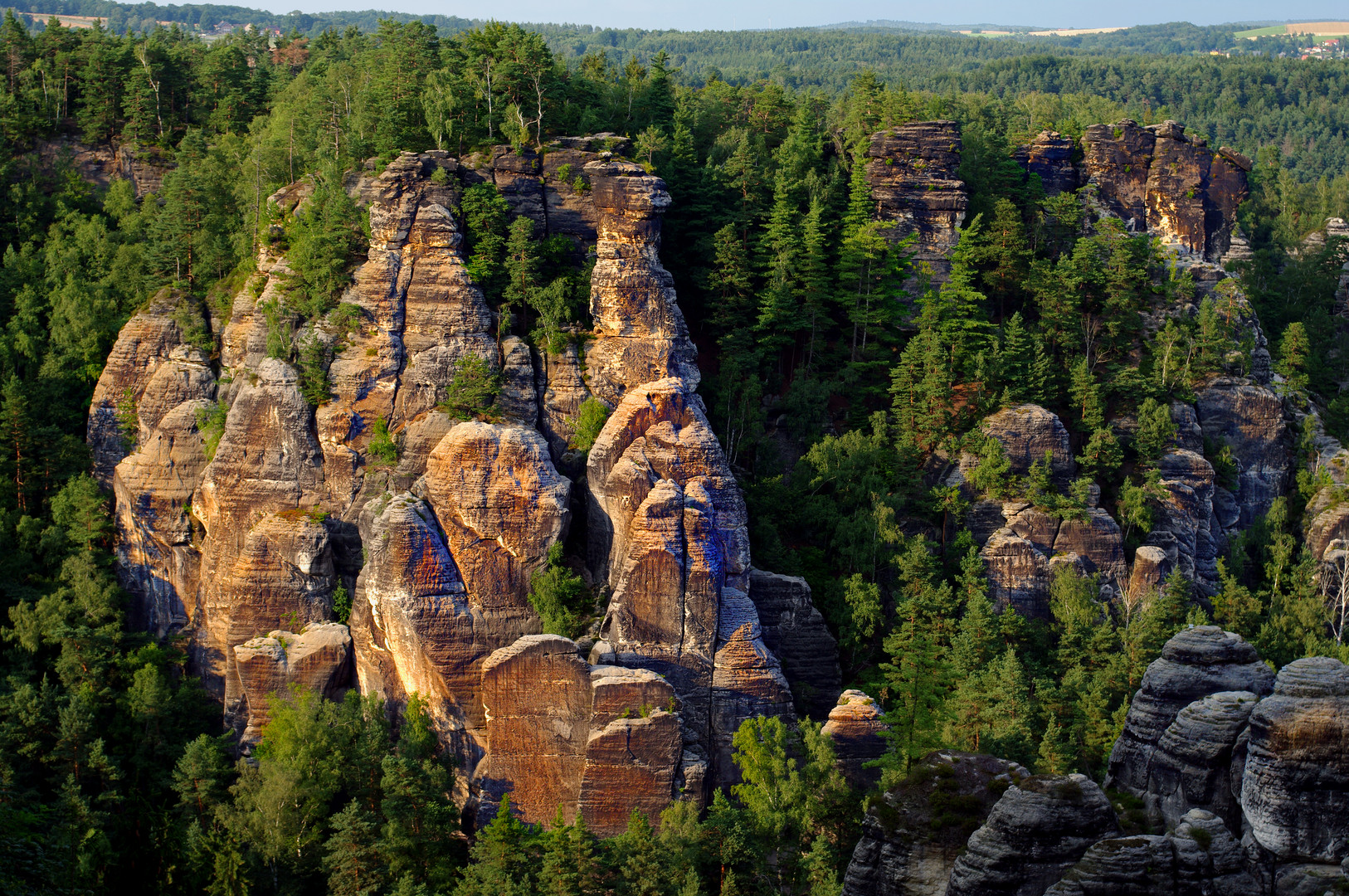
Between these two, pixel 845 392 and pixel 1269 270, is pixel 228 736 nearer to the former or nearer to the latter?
pixel 845 392

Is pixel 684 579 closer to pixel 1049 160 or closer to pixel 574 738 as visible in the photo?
pixel 574 738

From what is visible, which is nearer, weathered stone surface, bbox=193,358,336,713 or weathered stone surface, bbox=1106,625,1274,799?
weathered stone surface, bbox=1106,625,1274,799

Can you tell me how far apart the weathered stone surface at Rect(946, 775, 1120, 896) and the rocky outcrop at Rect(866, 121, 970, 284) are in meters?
33.7

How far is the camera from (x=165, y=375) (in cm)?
4341

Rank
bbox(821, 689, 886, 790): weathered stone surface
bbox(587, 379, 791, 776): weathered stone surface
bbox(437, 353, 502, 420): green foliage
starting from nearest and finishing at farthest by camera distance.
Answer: bbox(821, 689, 886, 790): weathered stone surface < bbox(587, 379, 791, 776): weathered stone surface < bbox(437, 353, 502, 420): green foliage

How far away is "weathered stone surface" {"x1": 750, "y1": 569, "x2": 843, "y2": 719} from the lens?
3938cm

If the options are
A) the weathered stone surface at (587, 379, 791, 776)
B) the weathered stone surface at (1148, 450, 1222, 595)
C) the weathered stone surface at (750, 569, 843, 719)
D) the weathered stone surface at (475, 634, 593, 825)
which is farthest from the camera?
the weathered stone surface at (1148, 450, 1222, 595)

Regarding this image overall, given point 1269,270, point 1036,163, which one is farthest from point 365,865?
point 1269,270

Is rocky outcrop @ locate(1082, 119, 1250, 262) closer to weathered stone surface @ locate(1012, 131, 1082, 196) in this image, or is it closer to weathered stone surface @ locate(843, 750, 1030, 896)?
weathered stone surface @ locate(1012, 131, 1082, 196)

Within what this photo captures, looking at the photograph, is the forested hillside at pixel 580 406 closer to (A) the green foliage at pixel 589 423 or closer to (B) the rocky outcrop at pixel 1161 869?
(A) the green foliage at pixel 589 423

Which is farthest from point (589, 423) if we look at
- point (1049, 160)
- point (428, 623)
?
point (1049, 160)

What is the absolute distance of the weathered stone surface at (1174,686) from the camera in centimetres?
2583

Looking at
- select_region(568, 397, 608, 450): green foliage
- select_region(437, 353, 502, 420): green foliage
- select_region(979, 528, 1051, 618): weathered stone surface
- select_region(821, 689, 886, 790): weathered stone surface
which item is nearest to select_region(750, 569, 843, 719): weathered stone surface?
select_region(821, 689, 886, 790): weathered stone surface

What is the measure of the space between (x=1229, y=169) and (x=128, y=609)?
2363 inches
